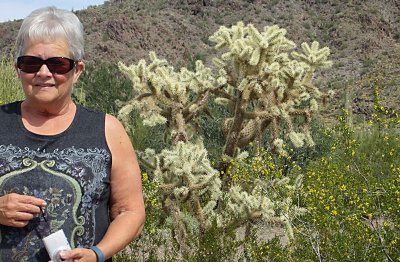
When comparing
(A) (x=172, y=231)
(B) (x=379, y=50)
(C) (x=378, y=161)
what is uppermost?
(A) (x=172, y=231)

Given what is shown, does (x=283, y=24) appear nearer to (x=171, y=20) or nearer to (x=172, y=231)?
(x=171, y=20)

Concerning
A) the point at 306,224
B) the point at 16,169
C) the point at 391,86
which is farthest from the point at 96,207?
the point at 391,86

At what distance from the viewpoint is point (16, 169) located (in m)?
2.46

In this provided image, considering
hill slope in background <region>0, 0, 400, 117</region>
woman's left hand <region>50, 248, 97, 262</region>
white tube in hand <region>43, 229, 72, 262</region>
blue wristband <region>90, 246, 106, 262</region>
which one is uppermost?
white tube in hand <region>43, 229, 72, 262</region>

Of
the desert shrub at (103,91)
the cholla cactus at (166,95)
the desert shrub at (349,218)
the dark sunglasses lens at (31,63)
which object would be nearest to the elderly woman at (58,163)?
the dark sunglasses lens at (31,63)

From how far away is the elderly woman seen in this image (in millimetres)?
2443

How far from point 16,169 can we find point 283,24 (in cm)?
3495

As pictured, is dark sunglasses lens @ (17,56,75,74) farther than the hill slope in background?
No

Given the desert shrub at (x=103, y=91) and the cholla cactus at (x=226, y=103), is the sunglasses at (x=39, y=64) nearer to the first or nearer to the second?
the cholla cactus at (x=226, y=103)

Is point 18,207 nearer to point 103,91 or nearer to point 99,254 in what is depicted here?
point 99,254

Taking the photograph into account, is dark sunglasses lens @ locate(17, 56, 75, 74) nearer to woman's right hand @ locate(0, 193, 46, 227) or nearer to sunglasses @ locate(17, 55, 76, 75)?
sunglasses @ locate(17, 55, 76, 75)

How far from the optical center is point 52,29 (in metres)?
2.51

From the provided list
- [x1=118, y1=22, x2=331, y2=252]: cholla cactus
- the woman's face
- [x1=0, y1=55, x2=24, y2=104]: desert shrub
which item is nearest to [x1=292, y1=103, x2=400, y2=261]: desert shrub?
[x1=118, y1=22, x2=331, y2=252]: cholla cactus

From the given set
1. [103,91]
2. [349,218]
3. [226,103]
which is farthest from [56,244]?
[103,91]
